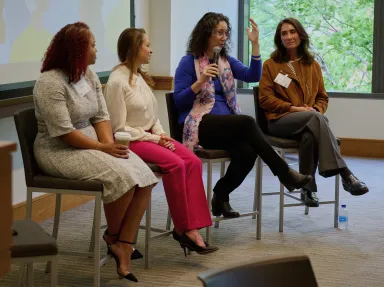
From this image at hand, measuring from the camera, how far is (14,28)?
4047mm

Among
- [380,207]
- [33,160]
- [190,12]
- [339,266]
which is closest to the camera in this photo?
[33,160]

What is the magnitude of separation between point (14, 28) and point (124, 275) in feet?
5.03

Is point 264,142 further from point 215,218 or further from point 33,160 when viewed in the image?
point 33,160

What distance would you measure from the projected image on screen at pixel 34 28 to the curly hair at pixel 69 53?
2.26ft

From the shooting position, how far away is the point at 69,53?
3361 mm

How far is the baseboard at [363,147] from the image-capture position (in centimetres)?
675

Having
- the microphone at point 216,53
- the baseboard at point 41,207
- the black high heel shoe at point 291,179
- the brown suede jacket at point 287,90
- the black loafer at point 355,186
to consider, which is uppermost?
the microphone at point 216,53

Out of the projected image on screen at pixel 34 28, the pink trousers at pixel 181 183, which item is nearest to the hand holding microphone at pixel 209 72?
the pink trousers at pixel 181 183

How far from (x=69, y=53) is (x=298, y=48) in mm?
1773

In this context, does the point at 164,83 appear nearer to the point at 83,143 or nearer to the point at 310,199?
the point at 310,199

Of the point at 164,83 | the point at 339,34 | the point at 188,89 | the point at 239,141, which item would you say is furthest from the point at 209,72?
the point at 339,34

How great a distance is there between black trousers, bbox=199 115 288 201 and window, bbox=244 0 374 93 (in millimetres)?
3196

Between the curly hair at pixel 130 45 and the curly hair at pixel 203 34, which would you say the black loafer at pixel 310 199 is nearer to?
the curly hair at pixel 203 34

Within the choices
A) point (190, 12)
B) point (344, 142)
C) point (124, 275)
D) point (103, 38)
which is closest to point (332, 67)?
point (344, 142)
